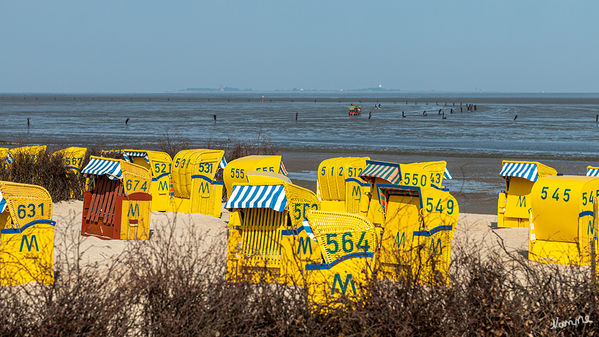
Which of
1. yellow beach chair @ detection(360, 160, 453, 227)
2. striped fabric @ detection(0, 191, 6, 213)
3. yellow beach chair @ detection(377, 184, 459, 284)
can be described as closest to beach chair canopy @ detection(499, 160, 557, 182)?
yellow beach chair @ detection(360, 160, 453, 227)

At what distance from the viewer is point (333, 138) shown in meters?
51.6

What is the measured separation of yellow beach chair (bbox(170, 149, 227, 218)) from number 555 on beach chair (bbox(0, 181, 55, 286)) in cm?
648

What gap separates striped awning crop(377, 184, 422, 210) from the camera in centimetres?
1095

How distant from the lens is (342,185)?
56.0 ft

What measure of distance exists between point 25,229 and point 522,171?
32.6 feet

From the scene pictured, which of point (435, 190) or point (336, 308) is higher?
point (435, 190)

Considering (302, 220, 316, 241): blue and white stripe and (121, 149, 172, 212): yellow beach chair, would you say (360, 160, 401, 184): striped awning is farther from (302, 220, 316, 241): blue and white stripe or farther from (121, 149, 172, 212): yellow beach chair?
(302, 220, 316, 241): blue and white stripe

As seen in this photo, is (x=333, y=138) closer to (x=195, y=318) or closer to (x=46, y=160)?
(x=46, y=160)

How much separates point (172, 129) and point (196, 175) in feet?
148

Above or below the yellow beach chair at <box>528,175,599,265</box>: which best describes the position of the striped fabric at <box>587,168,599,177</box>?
above

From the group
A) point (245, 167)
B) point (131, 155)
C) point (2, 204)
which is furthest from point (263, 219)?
point (131, 155)

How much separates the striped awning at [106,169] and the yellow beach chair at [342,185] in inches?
195

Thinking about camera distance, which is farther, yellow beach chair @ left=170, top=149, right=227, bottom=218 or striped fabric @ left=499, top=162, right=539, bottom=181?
yellow beach chair @ left=170, top=149, right=227, bottom=218

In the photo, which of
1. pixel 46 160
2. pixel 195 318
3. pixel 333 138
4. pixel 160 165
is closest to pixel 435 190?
pixel 195 318
